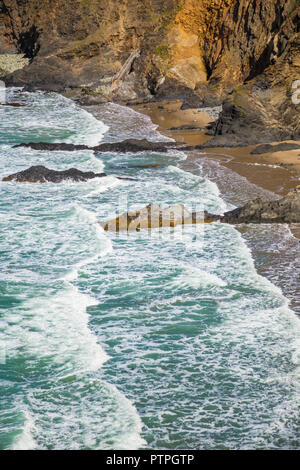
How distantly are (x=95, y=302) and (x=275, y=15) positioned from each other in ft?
79.6

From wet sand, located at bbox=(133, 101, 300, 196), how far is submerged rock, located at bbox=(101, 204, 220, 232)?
324cm

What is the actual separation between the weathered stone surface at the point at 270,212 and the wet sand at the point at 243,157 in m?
A: 2.65

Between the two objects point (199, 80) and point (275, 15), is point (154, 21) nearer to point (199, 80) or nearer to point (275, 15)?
point (199, 80)

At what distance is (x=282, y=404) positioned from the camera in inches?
304

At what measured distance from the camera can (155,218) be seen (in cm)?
1488

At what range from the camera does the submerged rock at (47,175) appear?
752 inches

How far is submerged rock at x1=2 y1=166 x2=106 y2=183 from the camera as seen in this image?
19109 mm

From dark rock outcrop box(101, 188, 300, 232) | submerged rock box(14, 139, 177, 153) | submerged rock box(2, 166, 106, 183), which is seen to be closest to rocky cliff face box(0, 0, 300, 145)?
submerged rock box(14, 139, 177, 153)

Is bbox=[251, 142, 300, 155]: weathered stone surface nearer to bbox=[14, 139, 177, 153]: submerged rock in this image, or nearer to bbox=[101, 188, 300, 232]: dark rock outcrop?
bbox=[14, 139, 177, 153]: submerged rock

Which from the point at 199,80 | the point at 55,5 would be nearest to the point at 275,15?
the point at 199,80

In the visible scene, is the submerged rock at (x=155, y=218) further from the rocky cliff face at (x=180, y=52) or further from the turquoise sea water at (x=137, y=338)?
the rocky cliff face at (x=180, y=52)
